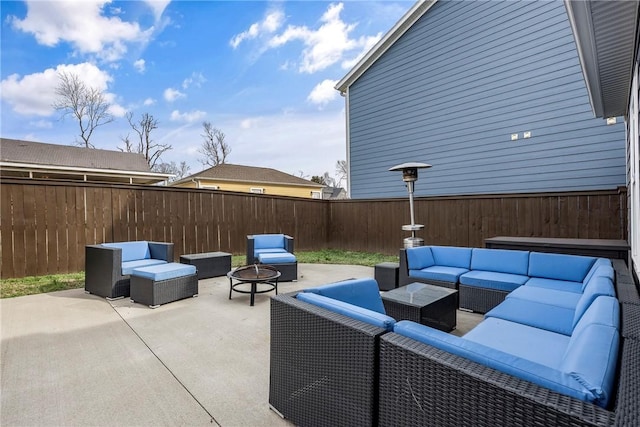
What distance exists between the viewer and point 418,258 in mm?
4672

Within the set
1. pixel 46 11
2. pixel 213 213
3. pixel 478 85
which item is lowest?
pixel 213 213

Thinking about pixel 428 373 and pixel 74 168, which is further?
pixel 74 168

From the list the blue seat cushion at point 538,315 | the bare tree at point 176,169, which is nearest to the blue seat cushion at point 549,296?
the blue seat cushion at point 538,315

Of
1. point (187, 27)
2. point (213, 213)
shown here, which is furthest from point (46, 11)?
point (213, 213)

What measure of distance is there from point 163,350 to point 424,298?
2587mm

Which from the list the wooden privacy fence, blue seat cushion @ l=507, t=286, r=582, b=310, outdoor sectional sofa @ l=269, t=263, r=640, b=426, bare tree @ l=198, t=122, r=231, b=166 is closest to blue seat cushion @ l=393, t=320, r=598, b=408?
outdoor sectional sofa @ l=269, t=263, r=640, b=426

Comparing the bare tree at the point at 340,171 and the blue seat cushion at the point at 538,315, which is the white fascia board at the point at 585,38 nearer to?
the blue seat cushion at the point at 538,315

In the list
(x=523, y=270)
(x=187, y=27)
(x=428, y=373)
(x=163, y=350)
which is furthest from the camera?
(x=187, y=27)

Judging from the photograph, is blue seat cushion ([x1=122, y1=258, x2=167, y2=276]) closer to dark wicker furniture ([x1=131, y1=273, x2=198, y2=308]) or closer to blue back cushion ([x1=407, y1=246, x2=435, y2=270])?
dark wicker furniture ([x1=131, y1=273, x2=198, y2=308])

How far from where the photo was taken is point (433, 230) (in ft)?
26.8

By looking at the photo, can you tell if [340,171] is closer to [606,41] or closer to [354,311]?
[606,41]

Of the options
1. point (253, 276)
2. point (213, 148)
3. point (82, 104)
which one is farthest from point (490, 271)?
point (213, 148)

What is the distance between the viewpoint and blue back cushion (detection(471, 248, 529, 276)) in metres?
4.09

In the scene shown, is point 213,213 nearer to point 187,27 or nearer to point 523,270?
point 187,27
